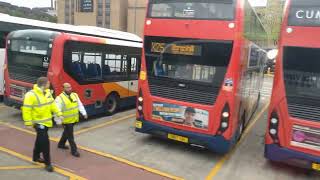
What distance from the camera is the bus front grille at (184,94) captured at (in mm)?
7660

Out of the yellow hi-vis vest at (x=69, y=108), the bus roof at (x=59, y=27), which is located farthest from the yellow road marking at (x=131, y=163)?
the bus roof at (x=59, y=27)

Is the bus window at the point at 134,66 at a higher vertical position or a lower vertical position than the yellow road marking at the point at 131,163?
higher

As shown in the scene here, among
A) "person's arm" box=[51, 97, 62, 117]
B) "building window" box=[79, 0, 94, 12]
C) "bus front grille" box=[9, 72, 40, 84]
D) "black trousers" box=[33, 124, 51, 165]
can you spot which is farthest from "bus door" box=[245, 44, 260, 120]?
"building window" box=[79, 0, 94, 12]

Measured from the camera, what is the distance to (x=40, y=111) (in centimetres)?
627

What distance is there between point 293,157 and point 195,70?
279cm

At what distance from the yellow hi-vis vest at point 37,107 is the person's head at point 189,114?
9.93 ft

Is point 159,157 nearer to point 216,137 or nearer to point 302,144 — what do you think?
point 216,137

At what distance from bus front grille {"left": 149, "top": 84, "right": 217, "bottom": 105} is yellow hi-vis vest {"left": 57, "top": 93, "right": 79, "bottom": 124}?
1.93 meters

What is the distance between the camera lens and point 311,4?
22.4ft

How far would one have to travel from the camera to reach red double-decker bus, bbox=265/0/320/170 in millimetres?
6750

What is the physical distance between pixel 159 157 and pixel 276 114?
9.12 feet

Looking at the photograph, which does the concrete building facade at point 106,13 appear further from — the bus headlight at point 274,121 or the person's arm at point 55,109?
the person's arm at point 55,109

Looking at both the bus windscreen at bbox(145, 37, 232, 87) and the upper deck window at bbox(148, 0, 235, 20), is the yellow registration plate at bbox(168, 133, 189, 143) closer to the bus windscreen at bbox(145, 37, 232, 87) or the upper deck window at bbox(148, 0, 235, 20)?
the bus windscreen at bbox(145, 37, 232, 87)

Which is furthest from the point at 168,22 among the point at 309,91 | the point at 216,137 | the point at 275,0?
the point at 275,0
